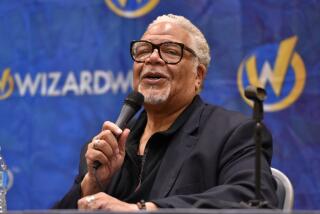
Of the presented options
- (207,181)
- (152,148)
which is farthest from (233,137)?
(152,148)

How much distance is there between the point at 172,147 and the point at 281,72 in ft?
3.15

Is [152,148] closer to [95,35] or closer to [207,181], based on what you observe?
[207,181]

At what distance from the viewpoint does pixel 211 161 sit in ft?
7.28

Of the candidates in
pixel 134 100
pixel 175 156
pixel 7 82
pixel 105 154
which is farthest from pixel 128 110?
pixel 7 82

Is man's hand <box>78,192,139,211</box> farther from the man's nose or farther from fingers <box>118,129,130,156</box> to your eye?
the man's nose

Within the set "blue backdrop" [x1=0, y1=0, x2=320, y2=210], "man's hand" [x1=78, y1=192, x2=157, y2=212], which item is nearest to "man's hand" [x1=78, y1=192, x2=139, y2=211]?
"man's hand" [x1=78, y1=192, x2=157, y2=212]

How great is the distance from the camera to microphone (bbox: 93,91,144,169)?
6.82 feet

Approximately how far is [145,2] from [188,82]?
33.9 inches

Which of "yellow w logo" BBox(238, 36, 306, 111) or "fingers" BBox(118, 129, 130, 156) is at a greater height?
"yellow w logo" BBox(238, 36, 306, 111)

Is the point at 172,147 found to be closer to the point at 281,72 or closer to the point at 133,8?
the point at 281,72

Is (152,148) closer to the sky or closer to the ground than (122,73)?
closer to the ground

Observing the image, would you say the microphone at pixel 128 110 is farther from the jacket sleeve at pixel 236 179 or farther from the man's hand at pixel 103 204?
the jacket sleeve at pixel 236 179

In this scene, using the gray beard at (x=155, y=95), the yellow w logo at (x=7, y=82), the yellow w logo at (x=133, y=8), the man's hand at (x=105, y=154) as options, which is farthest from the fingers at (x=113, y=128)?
the yellow w logo at (x=7, y=82)

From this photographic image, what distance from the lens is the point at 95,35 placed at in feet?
10.8
